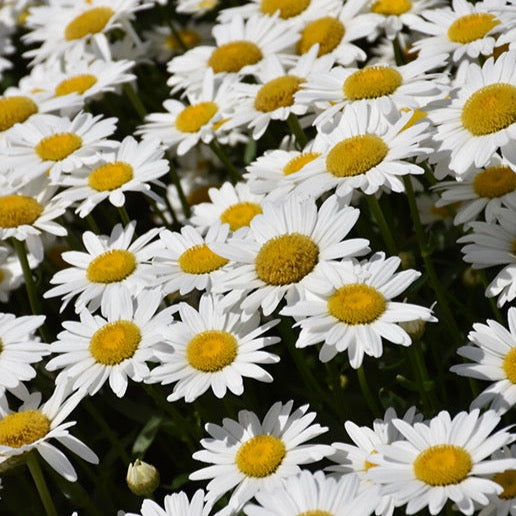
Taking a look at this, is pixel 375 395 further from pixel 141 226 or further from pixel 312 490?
pixel 141 226

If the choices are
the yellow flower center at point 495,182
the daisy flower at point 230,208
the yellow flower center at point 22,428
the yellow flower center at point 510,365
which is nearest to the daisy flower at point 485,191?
the yellow flower center at point 495,182

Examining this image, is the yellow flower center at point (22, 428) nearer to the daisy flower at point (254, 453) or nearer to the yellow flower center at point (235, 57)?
the daisy flower at point (254, 453)

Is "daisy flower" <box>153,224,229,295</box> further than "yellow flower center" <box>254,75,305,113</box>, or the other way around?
"yellow flower center" <box>254,75,305,113</box>

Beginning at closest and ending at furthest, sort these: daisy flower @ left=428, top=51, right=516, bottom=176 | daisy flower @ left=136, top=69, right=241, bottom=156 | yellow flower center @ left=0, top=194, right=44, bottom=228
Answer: daisy flower @ left=428, top=51, right=516, bottom=176, yellow flower center @ left=0, top=194, right=44, bottom=228, daisy flower @ left=136, top=69, right=241, bottom=156

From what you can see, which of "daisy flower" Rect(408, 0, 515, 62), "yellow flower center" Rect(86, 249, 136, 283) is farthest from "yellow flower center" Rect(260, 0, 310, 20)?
"yellow flower center" Rect(86, 249, 136, 283)

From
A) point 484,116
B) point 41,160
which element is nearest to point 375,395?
point 484,116

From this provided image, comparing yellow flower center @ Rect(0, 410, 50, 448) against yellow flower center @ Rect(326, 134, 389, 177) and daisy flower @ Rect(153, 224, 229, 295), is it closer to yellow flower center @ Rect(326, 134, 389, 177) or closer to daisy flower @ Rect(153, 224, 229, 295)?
daisy flower @ Rect(153, 224, 229, 295)

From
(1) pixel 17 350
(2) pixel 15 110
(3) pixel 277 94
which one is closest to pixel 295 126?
(3) pixel 277 94
